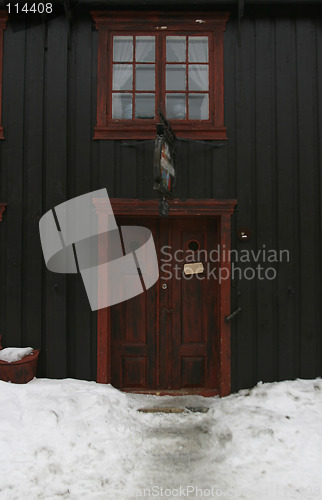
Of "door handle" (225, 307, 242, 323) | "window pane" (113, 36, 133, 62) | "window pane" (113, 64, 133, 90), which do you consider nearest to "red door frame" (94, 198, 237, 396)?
"door handle" (225, 307, 242, 323)

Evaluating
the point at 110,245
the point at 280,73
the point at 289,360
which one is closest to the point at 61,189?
the point at 110,245

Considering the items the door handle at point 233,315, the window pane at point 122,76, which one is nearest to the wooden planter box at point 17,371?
the door handle at point 233,315

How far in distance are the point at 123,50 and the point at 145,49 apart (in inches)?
13.2

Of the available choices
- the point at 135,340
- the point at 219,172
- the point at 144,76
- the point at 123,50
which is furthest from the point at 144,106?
the point at 135,340

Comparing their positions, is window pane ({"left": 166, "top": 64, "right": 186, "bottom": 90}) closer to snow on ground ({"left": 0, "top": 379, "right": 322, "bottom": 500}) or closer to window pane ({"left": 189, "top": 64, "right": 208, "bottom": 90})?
window pane ({"left": 189, "top": 64, "right": 208, "bottom": 90})

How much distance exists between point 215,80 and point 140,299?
11.4 ft

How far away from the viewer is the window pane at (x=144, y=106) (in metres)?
5.49

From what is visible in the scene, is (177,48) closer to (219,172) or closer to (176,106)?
(176,106)

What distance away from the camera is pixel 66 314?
5.25 metres

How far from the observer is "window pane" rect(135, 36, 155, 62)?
550 cm

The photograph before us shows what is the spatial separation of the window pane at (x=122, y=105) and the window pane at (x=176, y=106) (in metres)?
0.58

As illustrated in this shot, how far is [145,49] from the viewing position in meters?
5.51

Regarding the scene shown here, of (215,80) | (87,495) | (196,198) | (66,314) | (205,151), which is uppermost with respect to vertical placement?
(215,80)

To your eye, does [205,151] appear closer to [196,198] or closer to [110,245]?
[196,198]
